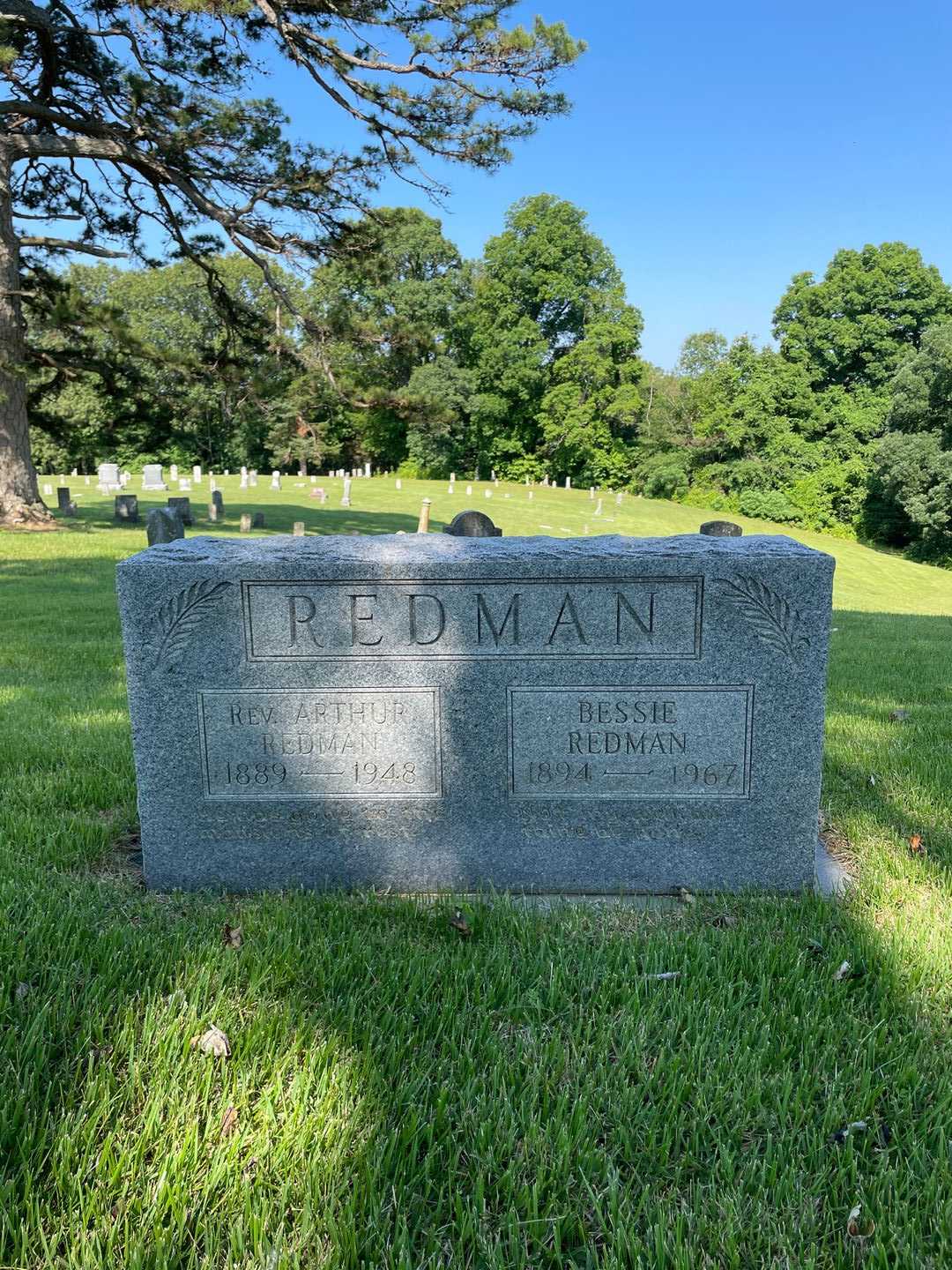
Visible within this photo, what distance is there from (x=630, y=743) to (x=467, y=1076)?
61.2 inches

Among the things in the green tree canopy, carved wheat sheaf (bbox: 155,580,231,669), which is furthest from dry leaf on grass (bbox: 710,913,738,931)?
the green tree canopy

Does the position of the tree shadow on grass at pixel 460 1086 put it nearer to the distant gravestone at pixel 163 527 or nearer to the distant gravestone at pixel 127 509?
the distant gravestone at pixel 163 527

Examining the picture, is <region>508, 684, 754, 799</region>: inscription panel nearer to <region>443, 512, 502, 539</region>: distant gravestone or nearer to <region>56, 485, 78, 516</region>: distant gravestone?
<region>443, 512, 502, 539</region>: distant gravestone

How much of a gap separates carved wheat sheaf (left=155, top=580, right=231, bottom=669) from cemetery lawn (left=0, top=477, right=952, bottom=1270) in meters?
0.95

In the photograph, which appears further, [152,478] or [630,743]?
[152,478]

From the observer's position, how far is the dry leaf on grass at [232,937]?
2.88 meters

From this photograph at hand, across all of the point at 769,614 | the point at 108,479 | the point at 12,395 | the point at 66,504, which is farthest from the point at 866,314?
the point at 769,614

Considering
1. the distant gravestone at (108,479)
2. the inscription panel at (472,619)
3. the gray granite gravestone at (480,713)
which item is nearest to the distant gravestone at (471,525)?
the gray granite gravestone at (480,713)

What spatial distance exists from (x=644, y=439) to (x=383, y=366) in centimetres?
3536

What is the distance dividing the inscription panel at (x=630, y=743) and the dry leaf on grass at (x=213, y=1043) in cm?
149

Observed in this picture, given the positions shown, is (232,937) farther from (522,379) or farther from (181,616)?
(522,379)

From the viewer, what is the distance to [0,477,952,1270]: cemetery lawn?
181cm

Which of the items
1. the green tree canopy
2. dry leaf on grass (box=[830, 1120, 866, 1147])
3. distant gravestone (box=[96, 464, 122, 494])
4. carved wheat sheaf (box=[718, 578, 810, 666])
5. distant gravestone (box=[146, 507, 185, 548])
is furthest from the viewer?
the green tree canopy

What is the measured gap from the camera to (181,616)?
332 centimetres
